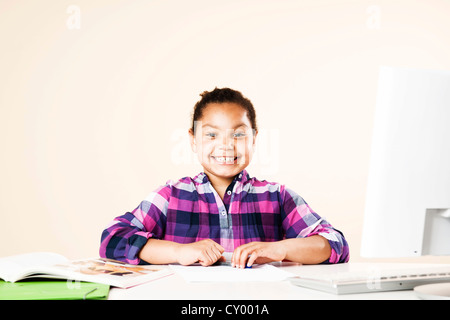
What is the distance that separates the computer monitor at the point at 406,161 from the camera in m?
0.94

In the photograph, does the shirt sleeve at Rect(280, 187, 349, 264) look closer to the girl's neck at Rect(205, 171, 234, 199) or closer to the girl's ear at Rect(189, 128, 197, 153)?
the girl's neck at Rect(205, 171, 234, 199)

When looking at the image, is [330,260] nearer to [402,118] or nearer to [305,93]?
[402,118]

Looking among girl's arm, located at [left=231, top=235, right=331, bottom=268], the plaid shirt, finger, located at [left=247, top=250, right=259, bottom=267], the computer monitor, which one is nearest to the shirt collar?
the plaid shirt

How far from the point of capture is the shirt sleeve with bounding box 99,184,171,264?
1457 mm

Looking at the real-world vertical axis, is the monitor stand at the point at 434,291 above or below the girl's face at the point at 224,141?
below

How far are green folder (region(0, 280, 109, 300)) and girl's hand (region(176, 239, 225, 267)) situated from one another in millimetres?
361

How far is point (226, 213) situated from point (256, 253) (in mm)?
436

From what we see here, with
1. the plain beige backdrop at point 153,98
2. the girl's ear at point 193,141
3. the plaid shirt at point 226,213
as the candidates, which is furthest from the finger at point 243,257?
the plain beige backdrop at point 153,98

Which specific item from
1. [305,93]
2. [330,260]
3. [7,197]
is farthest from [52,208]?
[330,260]

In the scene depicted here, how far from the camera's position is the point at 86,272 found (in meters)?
1.09

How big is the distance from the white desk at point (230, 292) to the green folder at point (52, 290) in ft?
0.11

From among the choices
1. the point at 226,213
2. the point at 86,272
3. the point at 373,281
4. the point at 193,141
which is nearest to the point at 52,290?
the point at 86,272

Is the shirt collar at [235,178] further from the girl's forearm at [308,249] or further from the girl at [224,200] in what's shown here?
the girl's forearm at [308,249]

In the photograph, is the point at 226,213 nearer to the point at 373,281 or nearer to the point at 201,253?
the point at 201,253
